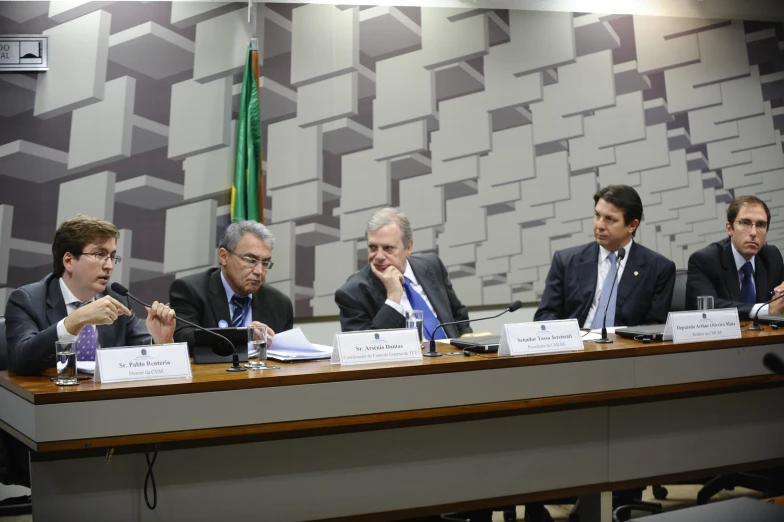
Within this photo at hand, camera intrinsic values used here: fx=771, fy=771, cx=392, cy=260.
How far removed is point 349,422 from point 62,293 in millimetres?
1155

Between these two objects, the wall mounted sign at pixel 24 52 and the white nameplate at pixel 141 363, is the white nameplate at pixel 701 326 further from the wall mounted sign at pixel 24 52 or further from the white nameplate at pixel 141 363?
the wall mounted sign at pixel 24 52

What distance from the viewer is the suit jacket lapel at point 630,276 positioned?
3480 millimetres

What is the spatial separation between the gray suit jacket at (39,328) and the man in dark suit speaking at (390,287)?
831mm

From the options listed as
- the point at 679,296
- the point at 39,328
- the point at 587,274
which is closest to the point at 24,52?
the point at 39,328

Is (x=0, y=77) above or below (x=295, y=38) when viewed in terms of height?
below

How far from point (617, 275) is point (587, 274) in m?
0.14

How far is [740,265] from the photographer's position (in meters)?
3.75

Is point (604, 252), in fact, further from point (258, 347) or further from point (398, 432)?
point (258, 347)

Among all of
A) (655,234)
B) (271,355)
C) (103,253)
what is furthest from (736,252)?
→ (103,253)

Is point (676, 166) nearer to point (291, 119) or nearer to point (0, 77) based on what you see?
point (291, 119)

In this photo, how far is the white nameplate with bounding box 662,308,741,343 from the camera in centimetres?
267

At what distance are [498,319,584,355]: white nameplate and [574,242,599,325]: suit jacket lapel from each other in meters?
1.00

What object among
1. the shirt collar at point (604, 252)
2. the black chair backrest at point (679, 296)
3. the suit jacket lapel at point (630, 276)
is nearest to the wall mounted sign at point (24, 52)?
the shirt collar at point (604, 252)

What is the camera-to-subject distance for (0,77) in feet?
12.2
